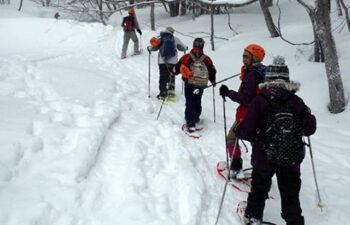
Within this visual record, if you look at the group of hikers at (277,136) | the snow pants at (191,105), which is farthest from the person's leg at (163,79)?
the group of hikers at (277,136)

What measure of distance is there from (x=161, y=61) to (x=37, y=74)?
3.18 m

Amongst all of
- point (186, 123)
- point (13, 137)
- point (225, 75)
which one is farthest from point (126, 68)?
point (13, 137)

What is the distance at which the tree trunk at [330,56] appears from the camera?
773cm

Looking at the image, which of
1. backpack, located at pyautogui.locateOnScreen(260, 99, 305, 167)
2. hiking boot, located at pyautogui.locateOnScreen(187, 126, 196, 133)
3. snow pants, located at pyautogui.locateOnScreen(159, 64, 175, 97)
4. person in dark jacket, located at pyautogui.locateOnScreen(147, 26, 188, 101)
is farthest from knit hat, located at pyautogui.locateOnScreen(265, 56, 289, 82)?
snow pants, located at pyautogui.locateOnScreen(159, 64, 175, 97)

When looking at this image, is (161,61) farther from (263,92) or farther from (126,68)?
(263,92)

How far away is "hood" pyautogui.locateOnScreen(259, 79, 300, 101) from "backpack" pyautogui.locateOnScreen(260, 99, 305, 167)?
0.20 ft

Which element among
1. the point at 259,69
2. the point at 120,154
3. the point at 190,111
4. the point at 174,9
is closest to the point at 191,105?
the point at 190,111

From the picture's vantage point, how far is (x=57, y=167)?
15.1 feet

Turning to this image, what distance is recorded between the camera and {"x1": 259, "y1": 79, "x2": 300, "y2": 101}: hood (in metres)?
3.51

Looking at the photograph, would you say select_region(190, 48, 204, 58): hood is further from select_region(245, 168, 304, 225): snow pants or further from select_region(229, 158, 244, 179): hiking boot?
select_region(245, 168, 304, 225): snow pants

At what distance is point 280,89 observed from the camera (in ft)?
11.5

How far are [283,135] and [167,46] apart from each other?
5.88 m

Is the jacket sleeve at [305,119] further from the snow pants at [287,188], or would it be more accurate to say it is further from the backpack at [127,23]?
the backpack at [127,23]

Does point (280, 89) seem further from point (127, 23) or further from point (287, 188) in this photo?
point (127, 23)
